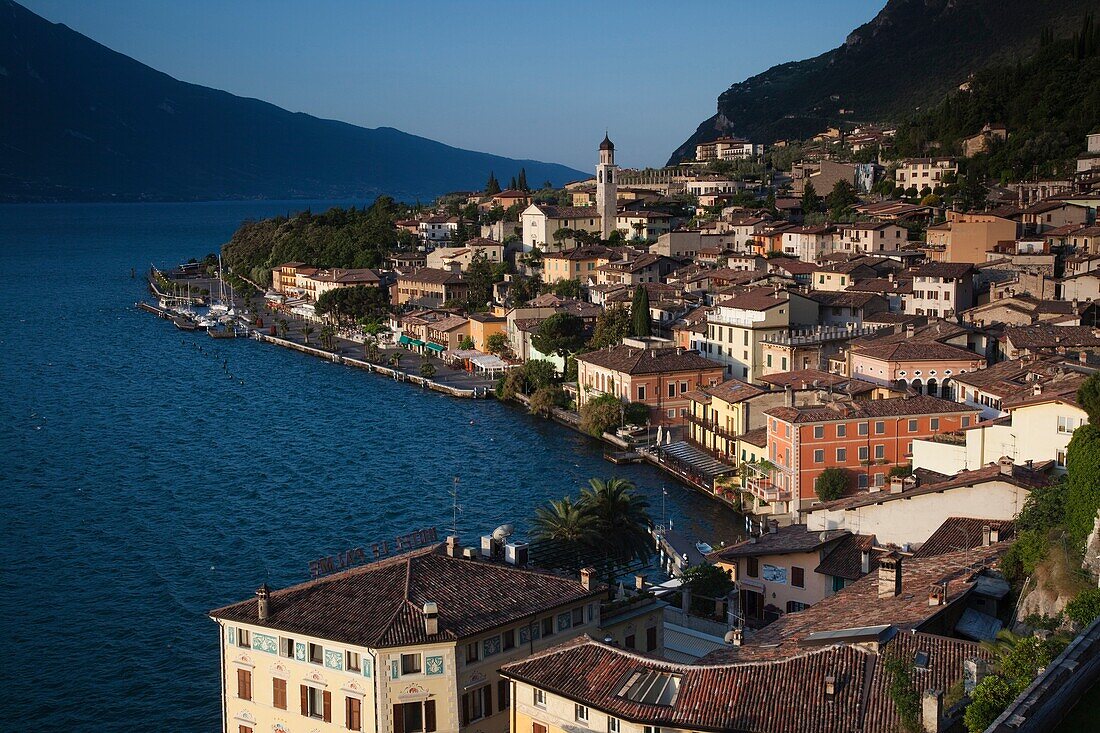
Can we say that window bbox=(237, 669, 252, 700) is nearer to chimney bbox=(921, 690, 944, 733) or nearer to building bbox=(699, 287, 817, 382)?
chimney bbox=(921, 690, 944, 733)

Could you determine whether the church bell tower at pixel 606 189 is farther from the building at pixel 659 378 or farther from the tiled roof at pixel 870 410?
the tiled roof at pixel 870 410

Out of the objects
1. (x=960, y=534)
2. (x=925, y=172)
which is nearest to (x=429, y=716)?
(x=960, y=534)

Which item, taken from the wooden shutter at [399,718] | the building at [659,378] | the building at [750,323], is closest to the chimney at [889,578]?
the wooden shutter at [399,718]

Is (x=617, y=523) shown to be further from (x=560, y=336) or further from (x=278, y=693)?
(x=560, y=336)

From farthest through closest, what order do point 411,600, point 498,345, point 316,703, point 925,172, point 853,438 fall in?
point 925,172, point 498,345, point 853,438, point 411,600, point 316,703

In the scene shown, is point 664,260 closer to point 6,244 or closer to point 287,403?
point 287,403

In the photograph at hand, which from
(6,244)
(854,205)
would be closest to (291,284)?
(854,205)

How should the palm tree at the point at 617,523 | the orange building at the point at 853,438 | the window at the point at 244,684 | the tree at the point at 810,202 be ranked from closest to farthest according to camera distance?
the window at the point at 244,684
the palm tree at the point at 617,523
the orange building at the point at 853,438
the tree at the point at 810,202
